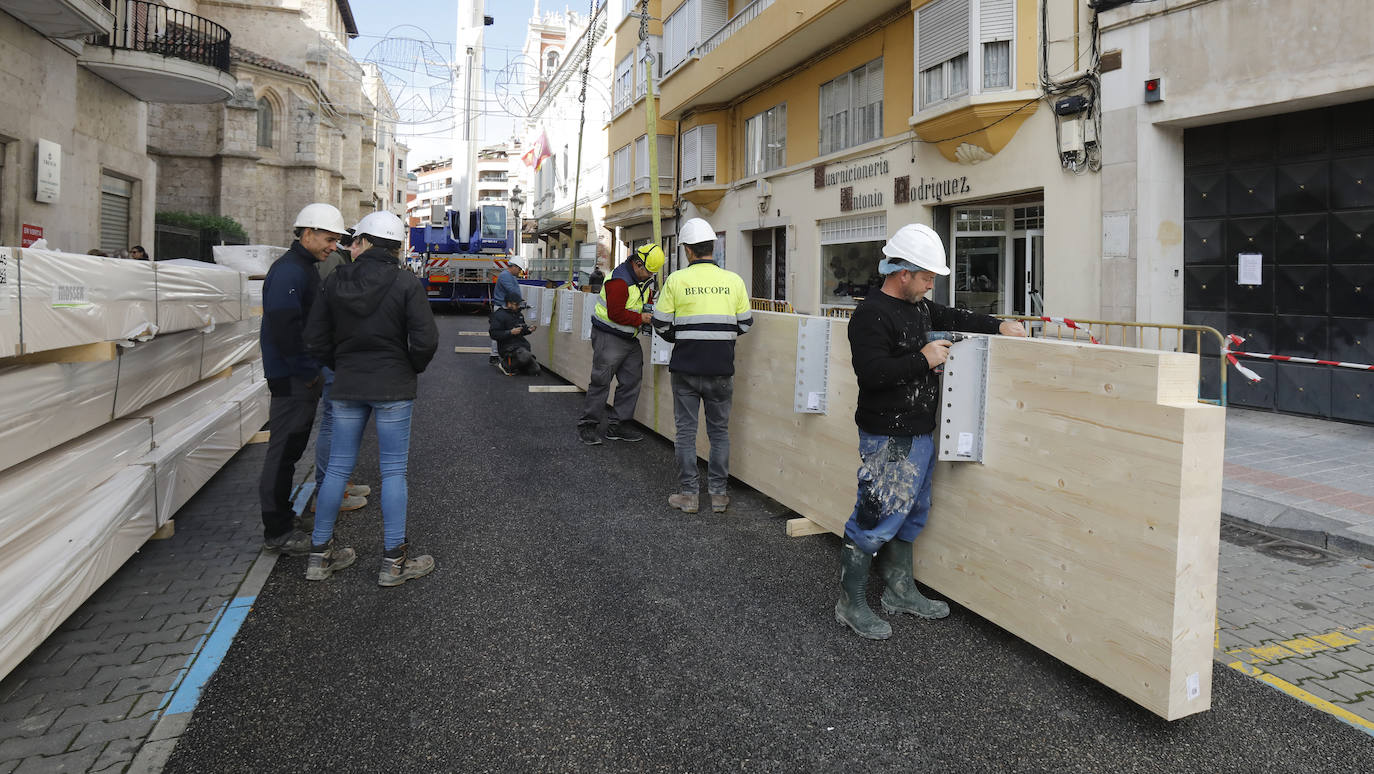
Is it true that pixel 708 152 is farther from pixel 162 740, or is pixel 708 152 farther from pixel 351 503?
pixel 162 740

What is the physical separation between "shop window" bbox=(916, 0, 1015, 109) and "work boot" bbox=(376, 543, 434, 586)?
416 inches

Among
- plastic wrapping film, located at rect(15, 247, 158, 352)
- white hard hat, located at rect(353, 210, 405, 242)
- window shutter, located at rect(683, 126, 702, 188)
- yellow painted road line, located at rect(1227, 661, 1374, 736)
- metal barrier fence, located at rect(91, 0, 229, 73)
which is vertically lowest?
yellow painted road line, located at rect(1227, 661, 1374, 736)

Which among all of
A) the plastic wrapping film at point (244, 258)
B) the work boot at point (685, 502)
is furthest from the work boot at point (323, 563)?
the plastic wrapping film at point (244, 258)

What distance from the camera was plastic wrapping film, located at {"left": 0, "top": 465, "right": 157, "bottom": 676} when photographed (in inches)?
121

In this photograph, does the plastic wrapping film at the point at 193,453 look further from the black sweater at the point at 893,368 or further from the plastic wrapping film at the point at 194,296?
the black sweater at the point at 893,368

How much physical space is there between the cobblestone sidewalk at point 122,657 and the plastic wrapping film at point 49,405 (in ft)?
2.36

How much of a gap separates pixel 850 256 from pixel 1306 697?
13.8 meters

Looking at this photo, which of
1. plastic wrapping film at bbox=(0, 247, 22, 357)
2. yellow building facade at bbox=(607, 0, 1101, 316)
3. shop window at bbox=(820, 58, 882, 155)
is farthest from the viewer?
shop window at bbox=(820, 58, 882, 155)

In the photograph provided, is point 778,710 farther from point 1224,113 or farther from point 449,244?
point 449,244

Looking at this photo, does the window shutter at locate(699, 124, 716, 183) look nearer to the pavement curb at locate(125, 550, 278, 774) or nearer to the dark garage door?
the dark garage door

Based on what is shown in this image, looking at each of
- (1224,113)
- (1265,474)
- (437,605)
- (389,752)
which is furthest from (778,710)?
(1224,113)

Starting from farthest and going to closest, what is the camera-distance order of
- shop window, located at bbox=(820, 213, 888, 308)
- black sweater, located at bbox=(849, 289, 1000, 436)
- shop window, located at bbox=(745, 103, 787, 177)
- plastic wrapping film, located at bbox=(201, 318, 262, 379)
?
1. shop window, located at bbox=(745, 103, 787, 177)
2. shop window, located at bbox=(820, 213, 888, 308)
3. plastic wrapping film, located at bbox=(201, 318, 262, 379)
4. black sweater, located at bbox=(849, 289, 1000, 436)

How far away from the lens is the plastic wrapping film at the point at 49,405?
337cm

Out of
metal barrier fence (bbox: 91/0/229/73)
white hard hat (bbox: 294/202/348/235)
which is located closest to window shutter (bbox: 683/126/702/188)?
metal barrier fence (bbox: 91/0/229/73)
